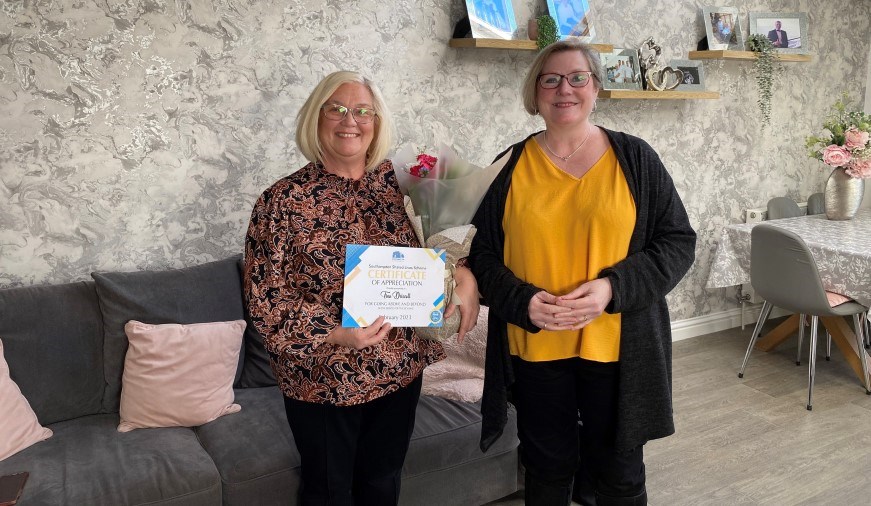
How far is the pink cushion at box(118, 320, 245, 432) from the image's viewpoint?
2.20m

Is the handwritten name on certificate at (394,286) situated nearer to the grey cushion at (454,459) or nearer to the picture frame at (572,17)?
the grey cushion at (454,459)

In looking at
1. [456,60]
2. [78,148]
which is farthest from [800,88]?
[78,148]

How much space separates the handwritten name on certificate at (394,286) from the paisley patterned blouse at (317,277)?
5cm

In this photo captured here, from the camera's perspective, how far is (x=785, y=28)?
417cm

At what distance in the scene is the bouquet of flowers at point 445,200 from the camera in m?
1.59

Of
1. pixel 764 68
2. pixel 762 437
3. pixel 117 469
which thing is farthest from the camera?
pixel 764 68

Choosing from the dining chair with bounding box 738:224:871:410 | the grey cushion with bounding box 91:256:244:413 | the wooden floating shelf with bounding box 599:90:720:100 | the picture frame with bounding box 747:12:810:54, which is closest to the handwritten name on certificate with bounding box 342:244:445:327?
the grey cushion with bounding box 91:256:244:413

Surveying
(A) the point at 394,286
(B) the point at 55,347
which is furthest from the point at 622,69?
(B) the point at 55,347

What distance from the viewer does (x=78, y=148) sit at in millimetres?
2375

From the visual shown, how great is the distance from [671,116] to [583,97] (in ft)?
8.30

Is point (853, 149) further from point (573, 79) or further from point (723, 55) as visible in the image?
point (573, 79)

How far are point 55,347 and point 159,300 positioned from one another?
13.8 inches

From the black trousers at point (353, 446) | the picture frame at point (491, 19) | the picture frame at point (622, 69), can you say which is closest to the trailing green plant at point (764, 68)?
the picture frame at point (622, 69)

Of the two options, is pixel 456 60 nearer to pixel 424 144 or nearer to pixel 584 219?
pixel 424 144
